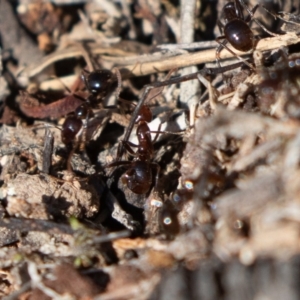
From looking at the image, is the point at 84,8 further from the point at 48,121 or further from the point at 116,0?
the point at 48,121

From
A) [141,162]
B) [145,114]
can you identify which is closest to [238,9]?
[145,114]

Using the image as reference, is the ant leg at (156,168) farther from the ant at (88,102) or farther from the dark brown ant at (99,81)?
the dark brown ant at (99,81)

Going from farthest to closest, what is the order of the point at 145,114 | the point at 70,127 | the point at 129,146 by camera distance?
the point at 70,127
the point at 145,114
the point at 129,146

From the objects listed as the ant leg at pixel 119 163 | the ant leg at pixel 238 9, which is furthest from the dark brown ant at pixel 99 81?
the ant leg at pixel 238 9

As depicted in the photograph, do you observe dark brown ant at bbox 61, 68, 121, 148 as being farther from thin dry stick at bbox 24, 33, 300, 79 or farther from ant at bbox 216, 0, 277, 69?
ant at bbox 216, 0, 277, 69

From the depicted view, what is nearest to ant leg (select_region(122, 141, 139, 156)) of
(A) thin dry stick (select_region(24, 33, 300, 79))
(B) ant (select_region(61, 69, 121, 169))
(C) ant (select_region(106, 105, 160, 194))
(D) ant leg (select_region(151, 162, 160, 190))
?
(C) ant (select_region(106, 105, 160, 194))

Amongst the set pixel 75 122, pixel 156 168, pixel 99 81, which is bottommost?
pixel 156 168

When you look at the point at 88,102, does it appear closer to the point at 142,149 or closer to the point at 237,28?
the point at 142,149
